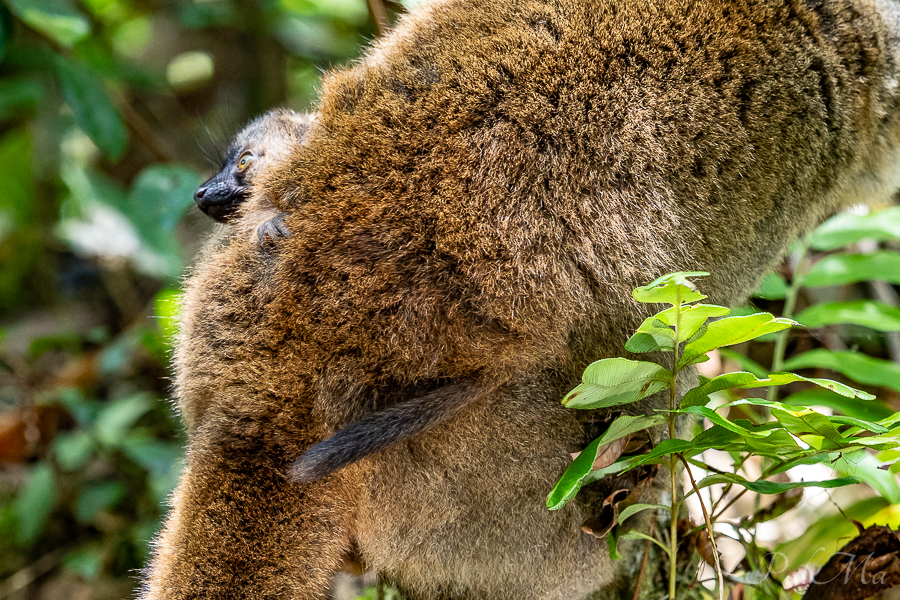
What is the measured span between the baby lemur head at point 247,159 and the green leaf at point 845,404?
1261 millimetres

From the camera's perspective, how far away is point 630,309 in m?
1.37

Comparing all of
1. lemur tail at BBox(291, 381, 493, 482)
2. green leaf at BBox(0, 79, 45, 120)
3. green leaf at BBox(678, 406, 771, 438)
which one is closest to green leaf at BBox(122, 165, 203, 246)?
green leaf at BBox(0, 79, 45, 120)

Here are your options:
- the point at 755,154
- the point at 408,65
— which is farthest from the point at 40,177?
the point at 755,154

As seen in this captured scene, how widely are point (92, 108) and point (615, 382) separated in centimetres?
213

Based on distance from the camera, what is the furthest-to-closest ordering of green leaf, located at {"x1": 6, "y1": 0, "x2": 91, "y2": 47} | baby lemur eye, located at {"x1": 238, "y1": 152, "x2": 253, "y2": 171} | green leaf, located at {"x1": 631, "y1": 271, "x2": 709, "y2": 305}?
green leaf, located at {"x1": 6, "y1": 0, "x2": 91, "y2": 47}, baby lemur eye, located at {"x1": 238, "y1": 152, "x2": 253, "y2": 171}, green leaf, located at {"x1": 631, "y1": 271, "x2": 709, "y2": 305}

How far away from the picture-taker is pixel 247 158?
67.2 inches

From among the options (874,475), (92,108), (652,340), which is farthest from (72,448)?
(874,475)

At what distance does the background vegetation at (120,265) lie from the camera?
7.16ft

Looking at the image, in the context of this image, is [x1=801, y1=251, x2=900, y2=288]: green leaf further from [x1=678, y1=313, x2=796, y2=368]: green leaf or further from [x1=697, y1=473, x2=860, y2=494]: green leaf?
[x1=678, y1=313, x2=796, y2=368]: green leaf

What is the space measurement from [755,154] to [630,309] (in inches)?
15.3

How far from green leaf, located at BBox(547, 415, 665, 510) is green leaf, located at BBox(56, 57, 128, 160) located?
1.95m

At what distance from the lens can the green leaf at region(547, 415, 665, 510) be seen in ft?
3.43

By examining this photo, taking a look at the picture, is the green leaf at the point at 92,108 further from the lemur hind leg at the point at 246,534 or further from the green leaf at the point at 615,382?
the green leaf at the point at 615,382

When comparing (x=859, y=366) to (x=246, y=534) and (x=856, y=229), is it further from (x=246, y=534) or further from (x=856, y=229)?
(x=246, y=534)
